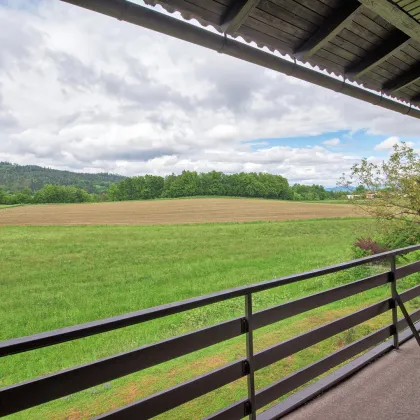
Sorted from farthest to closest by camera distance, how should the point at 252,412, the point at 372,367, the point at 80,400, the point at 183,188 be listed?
the point at 183,188 → the point at 80,400 → the point at 372,367 → the point at 252,412

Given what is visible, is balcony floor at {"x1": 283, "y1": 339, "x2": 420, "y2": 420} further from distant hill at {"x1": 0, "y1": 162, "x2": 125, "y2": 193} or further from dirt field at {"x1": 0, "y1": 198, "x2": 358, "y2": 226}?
distant hill at {"x1": 0, "y1": 162, "x2": 125, "y2": 193}

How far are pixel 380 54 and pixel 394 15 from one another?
1.76 feet

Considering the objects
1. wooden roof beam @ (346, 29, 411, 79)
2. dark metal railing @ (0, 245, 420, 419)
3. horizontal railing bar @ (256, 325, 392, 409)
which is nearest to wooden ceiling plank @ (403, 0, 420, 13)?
wooden roof beam @ (346, 29, 411, 79)

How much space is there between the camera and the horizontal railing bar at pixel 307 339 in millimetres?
1651

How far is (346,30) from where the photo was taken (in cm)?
188

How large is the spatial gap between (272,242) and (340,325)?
22.1 metres

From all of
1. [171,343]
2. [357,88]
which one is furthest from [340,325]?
[357,88]

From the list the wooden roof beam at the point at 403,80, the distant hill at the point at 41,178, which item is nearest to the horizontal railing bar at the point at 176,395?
the wooden roof beam at the point at 403,80

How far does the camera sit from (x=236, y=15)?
1.49m

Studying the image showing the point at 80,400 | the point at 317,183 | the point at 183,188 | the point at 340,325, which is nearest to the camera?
the point at 340,325

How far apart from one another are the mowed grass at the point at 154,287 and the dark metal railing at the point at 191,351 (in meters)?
2.64

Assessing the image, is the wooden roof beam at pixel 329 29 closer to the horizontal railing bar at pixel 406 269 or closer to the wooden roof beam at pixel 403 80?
the wooden roof beam at pixel 403 80

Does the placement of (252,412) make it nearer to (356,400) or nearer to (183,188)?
(356,400)

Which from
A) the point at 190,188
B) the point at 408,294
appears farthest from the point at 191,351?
the point at 190,188
